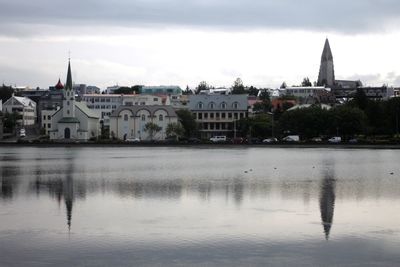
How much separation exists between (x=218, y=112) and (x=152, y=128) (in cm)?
1763

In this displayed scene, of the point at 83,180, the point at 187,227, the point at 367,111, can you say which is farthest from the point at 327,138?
the point at 187,227

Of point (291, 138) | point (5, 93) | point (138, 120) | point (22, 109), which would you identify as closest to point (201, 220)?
point (291, 138)

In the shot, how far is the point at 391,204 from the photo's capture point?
27891 mm

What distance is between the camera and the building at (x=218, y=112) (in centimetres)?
Result: 13062

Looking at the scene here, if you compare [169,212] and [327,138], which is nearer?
[169,212]

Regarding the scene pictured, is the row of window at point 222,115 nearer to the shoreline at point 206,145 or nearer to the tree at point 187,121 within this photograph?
the tree at point 187,121

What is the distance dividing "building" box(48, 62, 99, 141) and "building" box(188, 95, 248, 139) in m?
23.3

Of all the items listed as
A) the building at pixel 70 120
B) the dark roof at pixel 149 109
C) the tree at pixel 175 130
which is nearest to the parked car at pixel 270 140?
the tree at pixel 175 130

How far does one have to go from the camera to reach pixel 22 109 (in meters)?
151

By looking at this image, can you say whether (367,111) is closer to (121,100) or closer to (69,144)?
(69,144)

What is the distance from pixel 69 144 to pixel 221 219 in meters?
89.7

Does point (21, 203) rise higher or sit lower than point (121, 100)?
lower

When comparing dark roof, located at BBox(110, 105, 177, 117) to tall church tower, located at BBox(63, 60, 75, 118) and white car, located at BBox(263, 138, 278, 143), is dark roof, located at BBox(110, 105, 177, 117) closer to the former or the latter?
tall church tower, located at BBox(63, 60, 75, 118)

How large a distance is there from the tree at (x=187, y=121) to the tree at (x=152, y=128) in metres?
4.95
